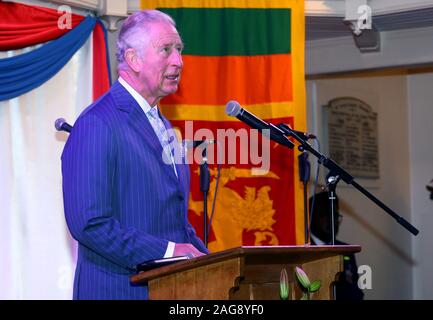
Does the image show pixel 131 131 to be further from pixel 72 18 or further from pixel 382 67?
pixel 382 67

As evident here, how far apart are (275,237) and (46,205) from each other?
148cm

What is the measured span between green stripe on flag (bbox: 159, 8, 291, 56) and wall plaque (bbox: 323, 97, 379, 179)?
2.13 meters

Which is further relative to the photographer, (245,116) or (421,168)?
(421,168)

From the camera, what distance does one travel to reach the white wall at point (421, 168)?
853 centimetres

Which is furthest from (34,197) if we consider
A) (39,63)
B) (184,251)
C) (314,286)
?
(314,286)

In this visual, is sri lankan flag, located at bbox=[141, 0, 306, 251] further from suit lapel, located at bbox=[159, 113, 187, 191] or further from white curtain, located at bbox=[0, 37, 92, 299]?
suit lapel, located at bbox=[159, 113, 187, 191]

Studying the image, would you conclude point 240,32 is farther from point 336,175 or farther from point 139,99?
point 139,99

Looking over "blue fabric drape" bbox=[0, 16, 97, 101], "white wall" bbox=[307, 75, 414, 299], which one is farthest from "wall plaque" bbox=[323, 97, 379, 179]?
"blue fabric drape" bbox=[0, 16, 97, 101]

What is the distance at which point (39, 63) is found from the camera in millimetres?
4898

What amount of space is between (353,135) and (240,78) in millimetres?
2769

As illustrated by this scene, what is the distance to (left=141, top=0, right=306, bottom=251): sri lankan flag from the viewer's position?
535cm

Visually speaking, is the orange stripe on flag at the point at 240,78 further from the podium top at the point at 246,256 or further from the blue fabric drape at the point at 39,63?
the podium top at the point at 246,256

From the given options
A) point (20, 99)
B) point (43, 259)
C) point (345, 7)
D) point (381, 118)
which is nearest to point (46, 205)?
point (43, 259)

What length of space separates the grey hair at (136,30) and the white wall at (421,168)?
631 centimetres
